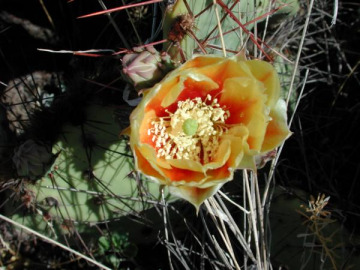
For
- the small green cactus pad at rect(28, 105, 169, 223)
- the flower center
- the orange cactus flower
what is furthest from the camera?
the small green cactus pad at rect(28, 105, 169, 223)

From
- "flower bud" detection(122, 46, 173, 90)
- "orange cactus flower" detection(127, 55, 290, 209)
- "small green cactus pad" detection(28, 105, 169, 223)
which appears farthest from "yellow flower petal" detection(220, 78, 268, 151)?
"small green cactus pad" detection(28, 105, 169, 223)

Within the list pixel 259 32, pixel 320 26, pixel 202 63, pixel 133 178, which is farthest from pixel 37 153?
pixel 320 26

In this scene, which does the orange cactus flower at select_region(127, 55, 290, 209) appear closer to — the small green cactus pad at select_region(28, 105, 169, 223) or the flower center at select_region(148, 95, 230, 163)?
the flower center at select_region(148, 95, 230, 163)

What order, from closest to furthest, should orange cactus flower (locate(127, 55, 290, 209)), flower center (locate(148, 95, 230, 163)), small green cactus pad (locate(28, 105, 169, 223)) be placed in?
orange cactus flower (locate(127, 55, 290, 209))
flower center (locate(148, 95, 230, 163))
small green cactus pad (locate(28, 105, 169, 223))

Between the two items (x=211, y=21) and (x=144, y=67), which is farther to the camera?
(x=211, y=21)

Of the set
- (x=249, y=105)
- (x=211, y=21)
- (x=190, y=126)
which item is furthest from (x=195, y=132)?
(x=211, y=21)

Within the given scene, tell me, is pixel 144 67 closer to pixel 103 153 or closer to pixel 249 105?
pixel 249 105

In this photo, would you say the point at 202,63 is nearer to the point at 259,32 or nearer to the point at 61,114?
the point at 61,114
